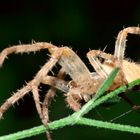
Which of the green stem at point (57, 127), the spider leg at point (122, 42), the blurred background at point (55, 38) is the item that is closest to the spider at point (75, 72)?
the spider leg at point (122, 42)

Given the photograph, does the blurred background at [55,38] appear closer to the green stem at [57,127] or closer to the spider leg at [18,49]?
the spider leg at [18,49]

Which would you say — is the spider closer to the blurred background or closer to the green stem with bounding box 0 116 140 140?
the green stem with bounding box 0 116 140 140

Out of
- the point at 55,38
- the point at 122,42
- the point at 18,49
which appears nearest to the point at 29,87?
the point at 18,49

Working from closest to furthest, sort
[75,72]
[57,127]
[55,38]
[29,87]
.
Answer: [57,127] → [29,87] → [75,72] → [55,38]

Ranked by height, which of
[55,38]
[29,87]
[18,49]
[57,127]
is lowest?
[57,127]

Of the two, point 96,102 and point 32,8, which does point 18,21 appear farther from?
point 96,102

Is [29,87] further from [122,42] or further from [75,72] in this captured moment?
[122,42]

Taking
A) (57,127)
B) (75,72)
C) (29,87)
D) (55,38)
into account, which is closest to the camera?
(57,127)

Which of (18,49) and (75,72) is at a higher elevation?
(18,49)

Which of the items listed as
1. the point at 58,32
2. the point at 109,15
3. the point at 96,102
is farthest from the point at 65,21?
the point at 96,102

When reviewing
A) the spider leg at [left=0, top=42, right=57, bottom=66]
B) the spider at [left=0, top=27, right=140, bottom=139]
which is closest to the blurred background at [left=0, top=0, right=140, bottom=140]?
the spider at [left=0, top=27, right=140, bottom=139]
